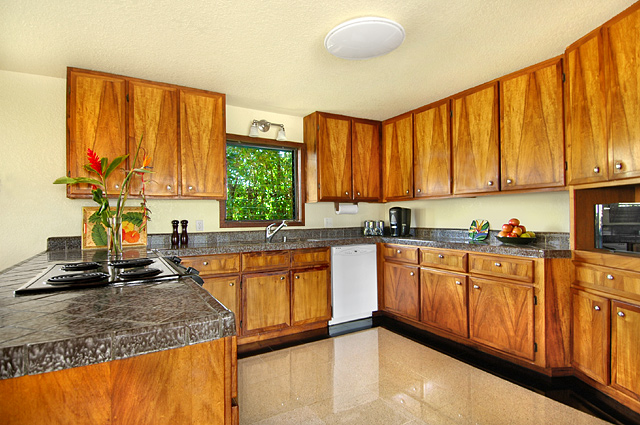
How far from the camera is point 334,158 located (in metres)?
3.88

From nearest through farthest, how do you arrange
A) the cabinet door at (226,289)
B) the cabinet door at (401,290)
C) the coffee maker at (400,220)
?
the cabinet door at (226,289) → the cabinet door at (401,290) → the coffee maker at (400,220)

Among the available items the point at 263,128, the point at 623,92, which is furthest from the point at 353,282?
the point at 623,92

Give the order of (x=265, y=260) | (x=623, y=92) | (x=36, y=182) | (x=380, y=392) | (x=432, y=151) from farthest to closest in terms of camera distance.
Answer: (x=432, y=151) < (x=265, y=260) < (x=36, y=182) < (x=380, y=392) < (x=623, y=92)

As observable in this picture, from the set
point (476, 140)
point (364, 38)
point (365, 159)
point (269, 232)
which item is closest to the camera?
point (364, 38)

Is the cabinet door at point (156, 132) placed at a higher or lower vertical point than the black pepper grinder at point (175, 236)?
higher

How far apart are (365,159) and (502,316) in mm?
2232

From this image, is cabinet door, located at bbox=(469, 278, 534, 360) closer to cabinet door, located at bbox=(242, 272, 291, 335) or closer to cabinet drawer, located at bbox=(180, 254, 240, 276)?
cabinet door, located at bbox=(242, 272, 291, 335)

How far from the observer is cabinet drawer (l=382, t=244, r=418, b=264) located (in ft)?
11.3

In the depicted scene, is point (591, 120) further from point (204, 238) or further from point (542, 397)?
point (204, 238)

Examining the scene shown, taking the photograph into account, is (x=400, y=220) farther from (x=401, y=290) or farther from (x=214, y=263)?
(x=214, y=263)

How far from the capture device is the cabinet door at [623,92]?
6.21 feet

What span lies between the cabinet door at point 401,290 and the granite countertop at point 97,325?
2776mm

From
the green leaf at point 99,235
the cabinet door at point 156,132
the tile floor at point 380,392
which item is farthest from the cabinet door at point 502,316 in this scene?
the green leaf at point 99,235

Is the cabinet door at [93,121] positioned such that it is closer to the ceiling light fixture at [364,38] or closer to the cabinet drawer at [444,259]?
the ceiling light fixture at [364,38]
